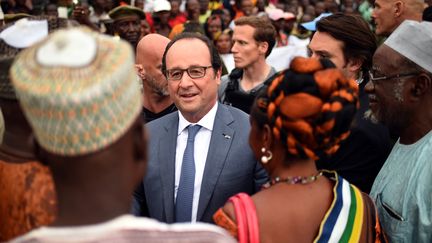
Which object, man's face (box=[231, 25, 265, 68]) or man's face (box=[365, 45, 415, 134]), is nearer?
man's face (box=[365, 45, 415, 134])

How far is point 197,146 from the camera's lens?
3.08m

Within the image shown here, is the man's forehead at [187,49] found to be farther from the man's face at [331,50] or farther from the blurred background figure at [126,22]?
the blurred background figure at [126,22]

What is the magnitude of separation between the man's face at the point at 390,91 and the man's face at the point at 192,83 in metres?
0.97

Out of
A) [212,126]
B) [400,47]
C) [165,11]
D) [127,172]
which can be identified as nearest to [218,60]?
[212,126]

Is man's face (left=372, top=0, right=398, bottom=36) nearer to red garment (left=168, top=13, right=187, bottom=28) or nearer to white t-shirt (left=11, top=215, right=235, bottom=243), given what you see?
white t-shirt (left=11, top=215, right=235, bottom=243)

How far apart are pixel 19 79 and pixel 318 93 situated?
3.82 feet

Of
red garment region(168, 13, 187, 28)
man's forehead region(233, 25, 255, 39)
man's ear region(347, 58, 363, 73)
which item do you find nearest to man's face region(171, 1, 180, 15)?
red garment region(168, 13, 187, 28)

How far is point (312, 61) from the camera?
7.23 feet

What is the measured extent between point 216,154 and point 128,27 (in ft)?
15.4

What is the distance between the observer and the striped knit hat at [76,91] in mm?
1315

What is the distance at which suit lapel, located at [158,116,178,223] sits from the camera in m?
2.92

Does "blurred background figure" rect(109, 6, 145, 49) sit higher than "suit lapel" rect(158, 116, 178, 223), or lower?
lower

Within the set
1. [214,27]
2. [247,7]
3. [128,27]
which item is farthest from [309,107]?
[247,7]

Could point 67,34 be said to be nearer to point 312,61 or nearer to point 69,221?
point 69,221
